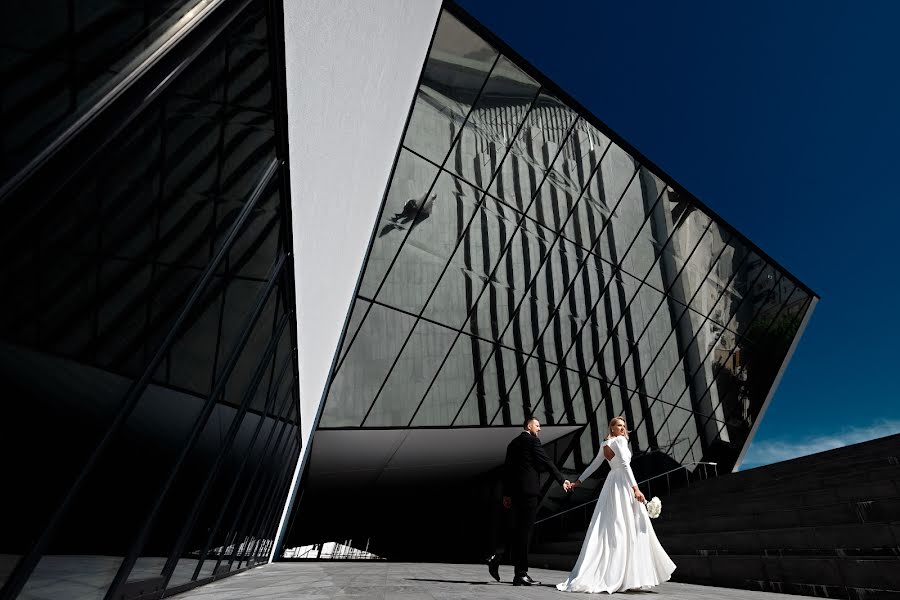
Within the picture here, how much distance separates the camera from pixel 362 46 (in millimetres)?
4270

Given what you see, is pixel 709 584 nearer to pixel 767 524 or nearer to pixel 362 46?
pixel 767 524

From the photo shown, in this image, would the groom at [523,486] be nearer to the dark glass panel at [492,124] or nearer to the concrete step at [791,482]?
the concrete step at [791,482]

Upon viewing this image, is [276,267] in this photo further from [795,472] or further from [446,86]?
[795,472]

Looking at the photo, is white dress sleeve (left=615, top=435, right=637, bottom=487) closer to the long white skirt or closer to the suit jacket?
the long white skirt

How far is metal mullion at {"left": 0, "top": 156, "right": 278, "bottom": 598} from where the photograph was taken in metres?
1.47

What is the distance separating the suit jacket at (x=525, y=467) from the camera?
6406 mm

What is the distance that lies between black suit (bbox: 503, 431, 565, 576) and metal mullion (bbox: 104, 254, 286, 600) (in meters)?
3.38

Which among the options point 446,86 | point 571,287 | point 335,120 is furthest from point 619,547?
point 571,287

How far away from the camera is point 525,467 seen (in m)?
6.50

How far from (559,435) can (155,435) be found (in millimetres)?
18595

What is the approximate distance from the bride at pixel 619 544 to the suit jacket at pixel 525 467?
0.59 m

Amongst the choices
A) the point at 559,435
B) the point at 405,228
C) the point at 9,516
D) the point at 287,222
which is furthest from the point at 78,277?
the point at 559,435

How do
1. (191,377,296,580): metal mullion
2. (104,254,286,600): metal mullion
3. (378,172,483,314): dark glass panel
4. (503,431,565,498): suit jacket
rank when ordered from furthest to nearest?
(378,172,483,314): dark glass panel, (503,431,565,498): suit jacket, (191,377,296,580): metal mullion, (104,254,286,600): metal mullion

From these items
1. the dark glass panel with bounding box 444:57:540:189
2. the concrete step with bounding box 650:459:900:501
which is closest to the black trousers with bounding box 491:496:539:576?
the concrete step with bounding box 650:459:900:501
